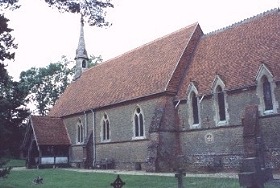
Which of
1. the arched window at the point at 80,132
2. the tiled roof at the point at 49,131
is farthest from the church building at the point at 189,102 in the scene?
the tiled roof at the point at 49,131

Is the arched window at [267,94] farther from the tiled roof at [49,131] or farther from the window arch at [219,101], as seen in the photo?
the tiled roof at [49,131]

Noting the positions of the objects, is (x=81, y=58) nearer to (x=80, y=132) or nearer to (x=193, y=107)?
(x=80, y=132)

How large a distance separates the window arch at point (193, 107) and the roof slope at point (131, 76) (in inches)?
74.7

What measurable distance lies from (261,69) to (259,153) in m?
4.79

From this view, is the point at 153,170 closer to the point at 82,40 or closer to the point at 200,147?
the point at 200,147

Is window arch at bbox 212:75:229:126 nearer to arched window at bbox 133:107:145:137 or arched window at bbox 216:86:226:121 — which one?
arched window at bbox 216:86:226:121

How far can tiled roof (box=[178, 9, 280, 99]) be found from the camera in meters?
21.2

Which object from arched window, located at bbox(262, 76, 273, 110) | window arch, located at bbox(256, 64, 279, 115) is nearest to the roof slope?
window arch, located at bbox(256, 64, 279, 115)

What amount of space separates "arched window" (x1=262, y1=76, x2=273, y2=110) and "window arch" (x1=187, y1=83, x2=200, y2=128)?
4826 millimetres

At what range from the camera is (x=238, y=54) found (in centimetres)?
2334

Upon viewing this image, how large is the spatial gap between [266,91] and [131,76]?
13.3 meters

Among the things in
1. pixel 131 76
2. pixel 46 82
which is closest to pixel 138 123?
pixel 131 76

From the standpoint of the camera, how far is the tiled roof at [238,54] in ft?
69.5

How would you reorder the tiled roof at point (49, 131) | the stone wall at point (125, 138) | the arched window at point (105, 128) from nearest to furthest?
the stone wall at point (125, 138) < the arched window at point (105, 128) < the tiled roof at point (49, 131)
